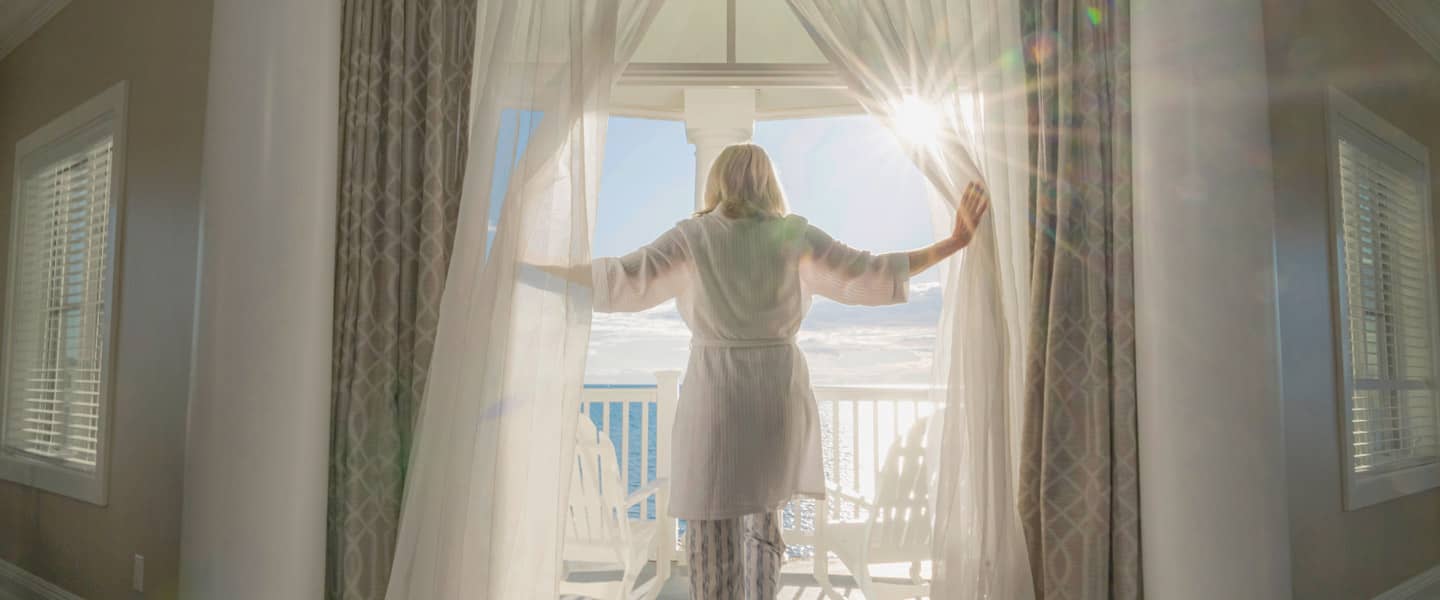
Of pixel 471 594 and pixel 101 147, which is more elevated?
pixel 101 147

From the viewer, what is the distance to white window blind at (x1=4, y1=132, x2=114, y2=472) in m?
3.07

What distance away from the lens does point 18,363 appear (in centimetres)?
358

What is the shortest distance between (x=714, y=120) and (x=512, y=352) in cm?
177

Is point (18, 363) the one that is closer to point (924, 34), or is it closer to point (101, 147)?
point (101, 147)

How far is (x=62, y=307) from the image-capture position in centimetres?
327

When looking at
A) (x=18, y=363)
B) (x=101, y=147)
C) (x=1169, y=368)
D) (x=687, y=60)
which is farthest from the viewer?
(x=18, y=363)

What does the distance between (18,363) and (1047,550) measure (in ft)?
14.7

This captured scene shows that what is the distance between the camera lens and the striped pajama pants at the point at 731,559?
1.93m

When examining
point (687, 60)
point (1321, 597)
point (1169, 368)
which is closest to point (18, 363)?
point (687, 60)

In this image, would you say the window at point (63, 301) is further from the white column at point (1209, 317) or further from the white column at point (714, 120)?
the white column at point (1209, 317)

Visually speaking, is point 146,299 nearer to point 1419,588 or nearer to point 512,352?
point 512,352

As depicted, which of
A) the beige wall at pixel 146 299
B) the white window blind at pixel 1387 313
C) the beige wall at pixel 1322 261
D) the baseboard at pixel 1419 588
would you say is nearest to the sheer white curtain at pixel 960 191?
the beige wall at pixel 1322 261

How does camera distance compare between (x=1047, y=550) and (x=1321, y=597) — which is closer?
(x=1047, y=550)

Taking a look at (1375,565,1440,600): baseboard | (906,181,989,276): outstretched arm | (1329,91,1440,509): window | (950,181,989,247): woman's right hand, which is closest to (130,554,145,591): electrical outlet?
(906,181,989,276): outstretched arm
